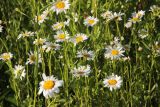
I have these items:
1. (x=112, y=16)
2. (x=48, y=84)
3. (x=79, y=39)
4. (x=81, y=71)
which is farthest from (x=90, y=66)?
(x=48, y=84)

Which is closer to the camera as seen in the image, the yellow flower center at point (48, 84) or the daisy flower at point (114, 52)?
the yellow flower center at point (48, 84)

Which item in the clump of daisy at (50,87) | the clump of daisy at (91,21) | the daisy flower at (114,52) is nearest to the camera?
the clump of daisy at (50,87)

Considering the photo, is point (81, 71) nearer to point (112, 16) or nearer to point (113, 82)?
point (113, 82)

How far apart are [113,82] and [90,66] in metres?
0.30

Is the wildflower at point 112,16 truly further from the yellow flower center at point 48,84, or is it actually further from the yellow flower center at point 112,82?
the yellow flower center at point 48,84

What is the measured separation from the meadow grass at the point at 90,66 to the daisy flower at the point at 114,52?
0.04 feet

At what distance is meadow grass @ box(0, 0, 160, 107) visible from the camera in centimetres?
191

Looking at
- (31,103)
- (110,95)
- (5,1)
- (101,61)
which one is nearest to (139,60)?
(101,61)

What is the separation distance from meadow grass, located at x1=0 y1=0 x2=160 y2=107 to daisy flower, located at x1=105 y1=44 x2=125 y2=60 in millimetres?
11

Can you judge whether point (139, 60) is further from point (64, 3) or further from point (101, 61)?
point (64, 3)

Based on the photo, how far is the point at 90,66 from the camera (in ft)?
6.98

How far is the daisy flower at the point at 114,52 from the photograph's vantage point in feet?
6.51

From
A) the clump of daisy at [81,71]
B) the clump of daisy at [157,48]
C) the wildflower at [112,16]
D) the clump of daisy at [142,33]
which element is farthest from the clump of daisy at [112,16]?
the clump of daisy at [81,71]

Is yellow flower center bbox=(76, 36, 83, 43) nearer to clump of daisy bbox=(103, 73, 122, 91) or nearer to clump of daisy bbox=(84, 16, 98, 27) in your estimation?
clump of daisy bbox=(84, 16, 98, 27)
